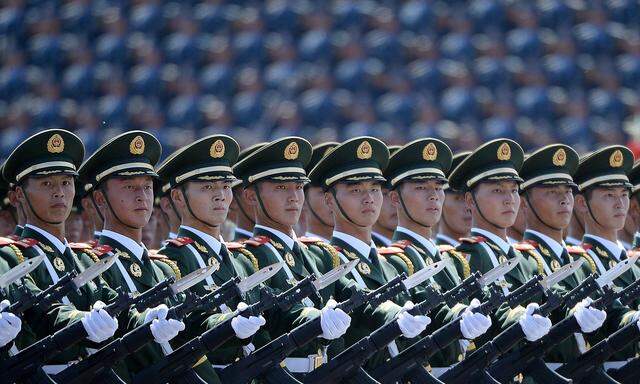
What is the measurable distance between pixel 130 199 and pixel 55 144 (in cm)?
49

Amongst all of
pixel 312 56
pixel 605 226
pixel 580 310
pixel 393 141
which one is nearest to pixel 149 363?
pixel 580 310

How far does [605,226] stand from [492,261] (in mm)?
1189

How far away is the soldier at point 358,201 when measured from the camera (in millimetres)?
8008

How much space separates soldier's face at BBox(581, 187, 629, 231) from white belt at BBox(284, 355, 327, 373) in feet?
8.76

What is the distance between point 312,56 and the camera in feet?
67.0

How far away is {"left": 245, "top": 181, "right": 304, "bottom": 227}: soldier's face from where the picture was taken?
783cm

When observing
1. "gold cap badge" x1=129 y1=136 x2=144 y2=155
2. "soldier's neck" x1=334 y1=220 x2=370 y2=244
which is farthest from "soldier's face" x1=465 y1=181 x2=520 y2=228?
"gold cap badge" x1=129 y1=136 x2=144 y2=155

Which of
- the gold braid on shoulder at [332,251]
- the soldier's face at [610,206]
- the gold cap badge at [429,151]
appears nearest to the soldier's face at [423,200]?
the gold cap badge at [429,151]

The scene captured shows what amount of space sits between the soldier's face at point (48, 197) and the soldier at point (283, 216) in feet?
3.79

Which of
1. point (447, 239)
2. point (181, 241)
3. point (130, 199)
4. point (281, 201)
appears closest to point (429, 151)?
point (281, 201)

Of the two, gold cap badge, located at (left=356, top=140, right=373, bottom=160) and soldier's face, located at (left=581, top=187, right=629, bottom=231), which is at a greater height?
gold cap badge, located at (left=356, top=140, right=373, bottom=160)

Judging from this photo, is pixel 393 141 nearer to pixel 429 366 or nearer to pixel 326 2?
pixel 326 2

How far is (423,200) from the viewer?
333 inches

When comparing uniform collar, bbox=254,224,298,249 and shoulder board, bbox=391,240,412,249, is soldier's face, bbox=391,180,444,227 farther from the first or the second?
uniform collar, bbox=254,224,298,249
